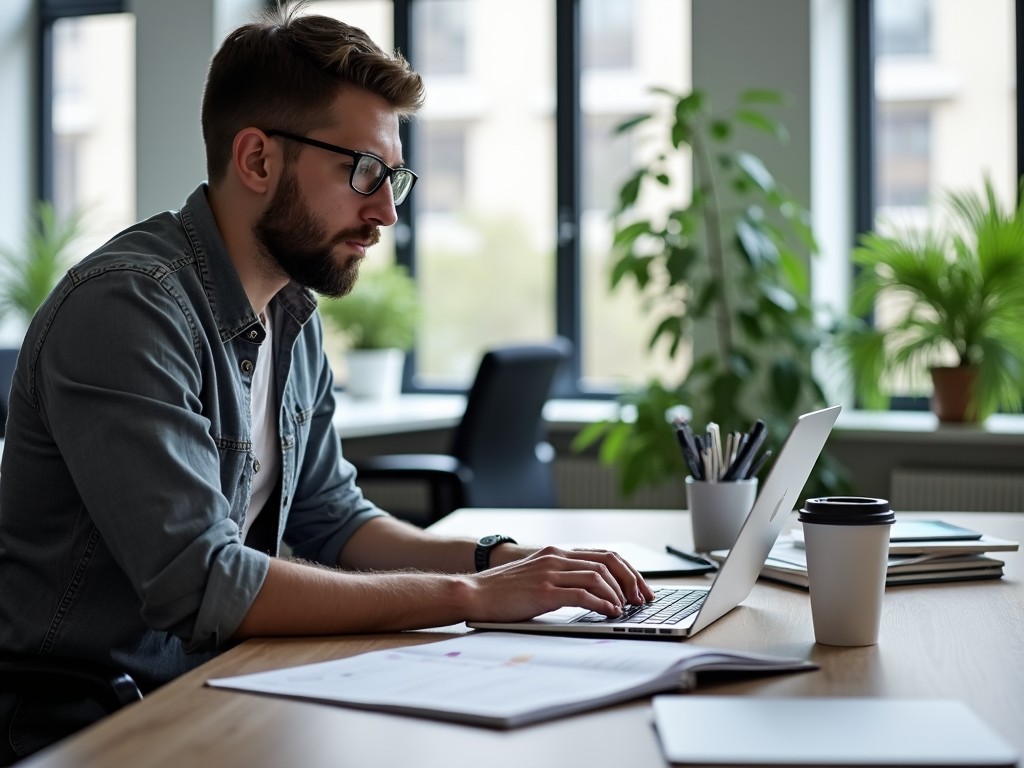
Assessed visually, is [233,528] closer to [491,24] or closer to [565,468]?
[565,468]

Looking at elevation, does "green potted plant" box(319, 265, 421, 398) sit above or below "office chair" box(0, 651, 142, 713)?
above

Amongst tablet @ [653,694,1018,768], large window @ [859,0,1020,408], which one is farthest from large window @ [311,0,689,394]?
tablet @ [653,694,1018,768]

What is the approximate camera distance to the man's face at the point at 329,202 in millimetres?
1549

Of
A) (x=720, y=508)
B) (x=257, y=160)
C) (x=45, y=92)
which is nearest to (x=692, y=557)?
(x=720, y=508)

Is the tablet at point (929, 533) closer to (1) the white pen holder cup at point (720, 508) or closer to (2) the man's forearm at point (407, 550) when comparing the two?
(1) the white pen holder cup at point (720, 508)

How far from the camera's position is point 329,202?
156 centimetres

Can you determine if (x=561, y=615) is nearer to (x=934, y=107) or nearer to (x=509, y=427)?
(x=509, y=427)

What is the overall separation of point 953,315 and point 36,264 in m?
3.41

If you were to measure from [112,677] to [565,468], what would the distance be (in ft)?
10.3

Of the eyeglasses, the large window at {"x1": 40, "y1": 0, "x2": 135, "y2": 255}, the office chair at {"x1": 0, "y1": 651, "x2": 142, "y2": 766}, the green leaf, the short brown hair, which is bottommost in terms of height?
the office chair at {"x1": 0, "y1": 651, "x2": 142, "y2": 766}

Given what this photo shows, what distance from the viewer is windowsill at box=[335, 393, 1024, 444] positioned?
365 cm

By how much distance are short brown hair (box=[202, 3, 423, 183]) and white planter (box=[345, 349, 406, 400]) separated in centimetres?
277

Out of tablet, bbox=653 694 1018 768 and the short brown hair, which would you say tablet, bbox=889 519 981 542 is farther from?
the short brown hair

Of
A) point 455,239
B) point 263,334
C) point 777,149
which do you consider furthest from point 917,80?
point 263,334
